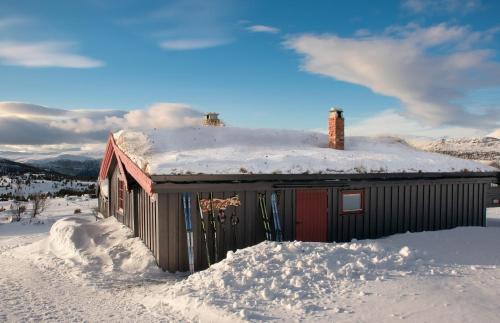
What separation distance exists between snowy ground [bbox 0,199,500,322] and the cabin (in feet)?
3.75

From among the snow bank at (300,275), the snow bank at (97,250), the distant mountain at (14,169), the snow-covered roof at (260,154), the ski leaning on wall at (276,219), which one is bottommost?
the distant mountain at (14,169)

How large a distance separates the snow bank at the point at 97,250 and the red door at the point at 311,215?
4.08 metres

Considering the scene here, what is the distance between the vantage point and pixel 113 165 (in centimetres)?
1645

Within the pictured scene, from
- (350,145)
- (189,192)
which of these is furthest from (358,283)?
(350,145)

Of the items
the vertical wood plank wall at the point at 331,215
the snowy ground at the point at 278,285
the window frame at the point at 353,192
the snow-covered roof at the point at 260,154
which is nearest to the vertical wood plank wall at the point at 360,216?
the vertical wood plank wall at the point at 331,215

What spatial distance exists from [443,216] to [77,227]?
11.9 meters

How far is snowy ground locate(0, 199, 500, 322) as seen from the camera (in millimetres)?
6703

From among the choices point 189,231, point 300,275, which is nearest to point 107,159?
point 189,231

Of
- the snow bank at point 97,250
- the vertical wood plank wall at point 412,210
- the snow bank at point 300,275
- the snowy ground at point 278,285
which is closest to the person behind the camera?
the snowy ground at point 278,285

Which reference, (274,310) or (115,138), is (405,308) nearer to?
(274,310)

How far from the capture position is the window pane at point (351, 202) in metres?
12.1

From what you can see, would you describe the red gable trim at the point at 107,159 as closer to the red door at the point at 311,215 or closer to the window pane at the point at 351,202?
the red door at the point at 311,215

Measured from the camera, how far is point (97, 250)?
11.8 m

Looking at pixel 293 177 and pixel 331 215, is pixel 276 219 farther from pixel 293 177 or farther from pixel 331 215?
pixel 331 215
